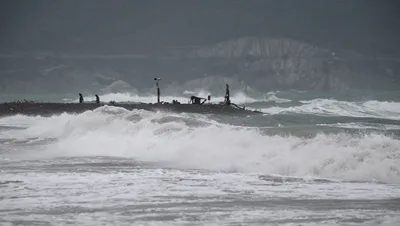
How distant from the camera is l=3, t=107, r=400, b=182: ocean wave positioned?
2052 centimetres

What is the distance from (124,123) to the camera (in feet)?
121

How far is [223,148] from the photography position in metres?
26.1

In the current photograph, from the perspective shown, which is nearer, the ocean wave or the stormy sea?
the stormy sea

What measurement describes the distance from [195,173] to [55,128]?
21.2 meters

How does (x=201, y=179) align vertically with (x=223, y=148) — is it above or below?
below

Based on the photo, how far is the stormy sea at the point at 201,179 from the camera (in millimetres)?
14305

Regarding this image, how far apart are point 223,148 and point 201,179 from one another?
20.9 feet

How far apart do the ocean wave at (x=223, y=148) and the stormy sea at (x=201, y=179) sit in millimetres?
46

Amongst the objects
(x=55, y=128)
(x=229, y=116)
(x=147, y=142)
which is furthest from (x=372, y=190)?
(x=229, y=116)

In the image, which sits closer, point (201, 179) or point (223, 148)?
point (201, 179)

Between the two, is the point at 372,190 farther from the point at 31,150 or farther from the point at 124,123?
the point at 124,123

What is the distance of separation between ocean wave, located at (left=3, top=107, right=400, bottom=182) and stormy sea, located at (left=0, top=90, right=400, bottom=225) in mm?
46

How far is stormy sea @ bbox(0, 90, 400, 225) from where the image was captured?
14.3 metres

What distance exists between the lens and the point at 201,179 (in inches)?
778
